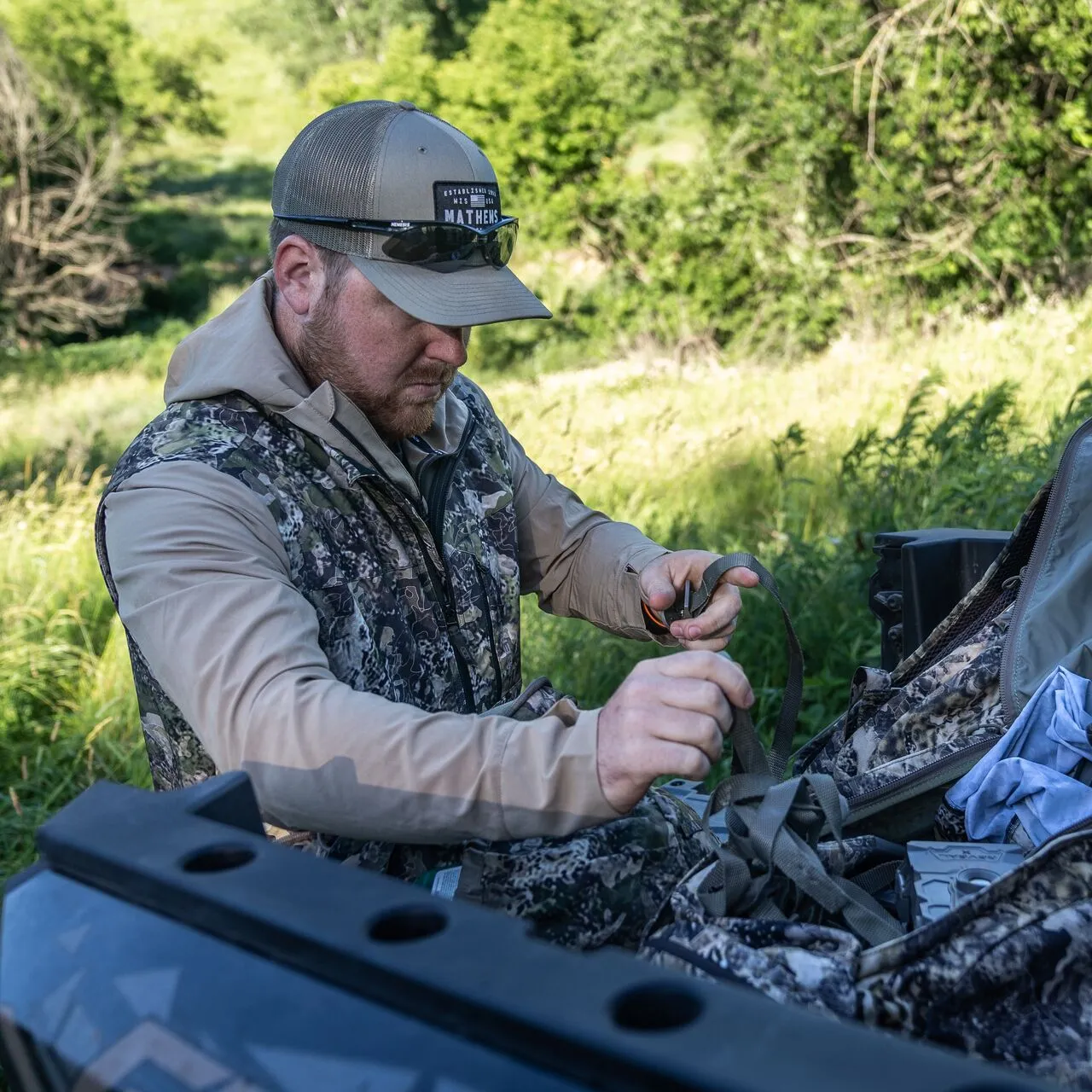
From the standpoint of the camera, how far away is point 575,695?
4445 mm

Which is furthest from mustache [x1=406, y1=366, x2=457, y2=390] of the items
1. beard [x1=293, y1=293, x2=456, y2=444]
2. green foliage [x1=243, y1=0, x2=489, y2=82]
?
green foliage [x1=243, y1=0, x2=489, y2=82]

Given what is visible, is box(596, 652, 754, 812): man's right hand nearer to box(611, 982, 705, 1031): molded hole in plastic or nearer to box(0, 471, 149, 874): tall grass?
box(611, 982, 705, 1031): molded hole in plastic

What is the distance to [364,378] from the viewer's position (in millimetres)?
2383

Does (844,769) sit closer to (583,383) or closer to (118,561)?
(118,561)

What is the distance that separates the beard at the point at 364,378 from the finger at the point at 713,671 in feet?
3.18

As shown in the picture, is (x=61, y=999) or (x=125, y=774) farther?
(x=125, y=774)

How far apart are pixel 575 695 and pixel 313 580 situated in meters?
2.34

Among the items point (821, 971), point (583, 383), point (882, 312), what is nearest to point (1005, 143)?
point (882, 312)

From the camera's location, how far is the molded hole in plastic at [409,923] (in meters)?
1.05

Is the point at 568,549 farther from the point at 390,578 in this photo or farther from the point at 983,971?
the point at 983,971

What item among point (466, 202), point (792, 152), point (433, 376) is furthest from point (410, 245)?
point (792, 152)

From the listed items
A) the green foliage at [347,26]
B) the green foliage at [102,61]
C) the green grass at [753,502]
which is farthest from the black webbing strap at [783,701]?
the green foliage at [347,26]

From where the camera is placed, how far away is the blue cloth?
1841 mm

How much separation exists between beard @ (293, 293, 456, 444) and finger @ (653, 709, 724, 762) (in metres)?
1.02
